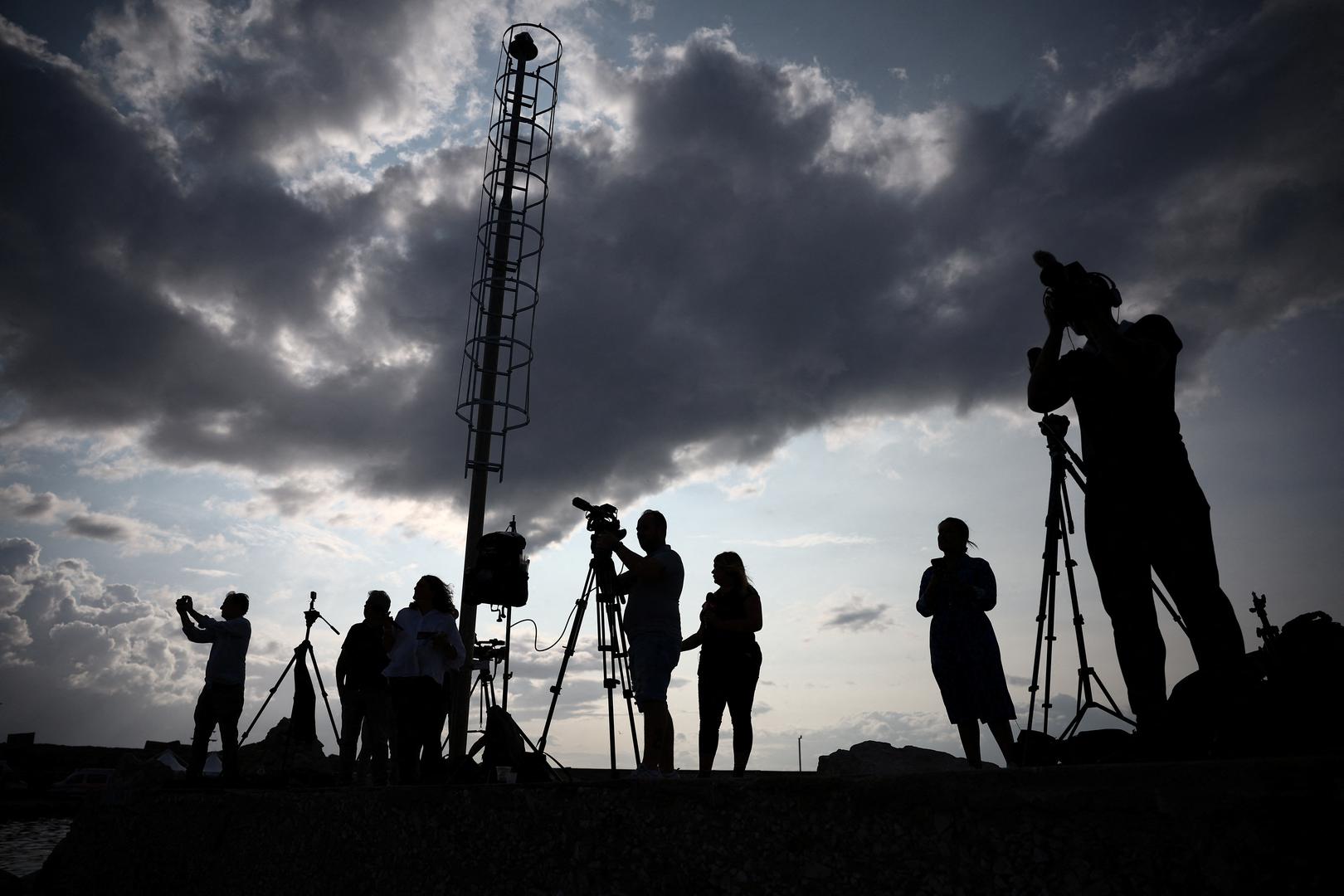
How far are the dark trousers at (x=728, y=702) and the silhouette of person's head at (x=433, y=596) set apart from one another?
2.40 metres

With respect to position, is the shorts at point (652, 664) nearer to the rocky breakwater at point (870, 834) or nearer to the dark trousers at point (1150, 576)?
the rocky breakwater at point (870, 834)

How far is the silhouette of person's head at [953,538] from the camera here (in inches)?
198

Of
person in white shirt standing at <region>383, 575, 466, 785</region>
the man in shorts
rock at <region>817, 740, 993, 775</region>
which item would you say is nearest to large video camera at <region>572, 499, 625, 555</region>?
the man in shorts

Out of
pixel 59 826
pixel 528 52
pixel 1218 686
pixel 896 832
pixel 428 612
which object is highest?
pixel 528 52

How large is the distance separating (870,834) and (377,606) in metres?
6.50

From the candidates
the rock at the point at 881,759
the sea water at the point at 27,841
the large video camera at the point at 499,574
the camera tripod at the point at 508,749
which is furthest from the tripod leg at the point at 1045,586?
the sea water at the point at 27,841

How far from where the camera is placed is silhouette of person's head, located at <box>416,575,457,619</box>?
6.57 m

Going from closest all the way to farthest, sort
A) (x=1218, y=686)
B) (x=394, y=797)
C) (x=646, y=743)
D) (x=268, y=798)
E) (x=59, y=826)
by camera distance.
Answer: (x=1218, y=686) < (x=394, y=797) < (x=646, y=743) < (x=268, y=798) < (x=59, y=826)

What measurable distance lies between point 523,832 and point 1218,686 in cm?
261

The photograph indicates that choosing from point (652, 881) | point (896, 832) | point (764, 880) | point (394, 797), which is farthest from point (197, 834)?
point (896, 832)

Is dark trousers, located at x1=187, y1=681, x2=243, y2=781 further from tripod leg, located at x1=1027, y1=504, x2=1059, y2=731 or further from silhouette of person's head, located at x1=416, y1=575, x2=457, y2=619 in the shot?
tripod leg, located at x1=1027, y1=504, x2=1059, y2=731

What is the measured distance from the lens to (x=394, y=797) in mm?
4020

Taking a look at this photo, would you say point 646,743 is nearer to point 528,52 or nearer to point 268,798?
point 268,798

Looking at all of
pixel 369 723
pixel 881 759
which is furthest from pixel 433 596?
pixel 881 759
